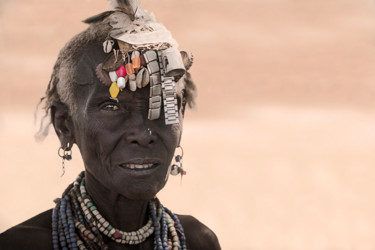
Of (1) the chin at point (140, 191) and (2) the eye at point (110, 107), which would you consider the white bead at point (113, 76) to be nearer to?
(2) the eye at point (110, 107)

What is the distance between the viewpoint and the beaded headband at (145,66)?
3699mm

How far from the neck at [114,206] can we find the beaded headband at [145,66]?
1.92 ft

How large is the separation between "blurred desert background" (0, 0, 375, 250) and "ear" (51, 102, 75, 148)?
6.88 meters

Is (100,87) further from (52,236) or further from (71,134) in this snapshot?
(52,236)

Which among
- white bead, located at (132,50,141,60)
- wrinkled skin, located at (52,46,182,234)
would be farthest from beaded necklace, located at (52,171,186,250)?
white bead, located at (132,50,141,60)

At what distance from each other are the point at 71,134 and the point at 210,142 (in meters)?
9.81

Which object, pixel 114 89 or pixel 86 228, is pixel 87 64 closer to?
pixel 114 89

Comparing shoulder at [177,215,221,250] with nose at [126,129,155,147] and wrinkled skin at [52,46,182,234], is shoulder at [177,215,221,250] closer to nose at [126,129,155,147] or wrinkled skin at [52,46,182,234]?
wrinkled skin at [52,46,182,234]

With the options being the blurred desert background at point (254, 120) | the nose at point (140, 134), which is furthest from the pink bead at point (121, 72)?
the blurred desert background at point (254, 120)

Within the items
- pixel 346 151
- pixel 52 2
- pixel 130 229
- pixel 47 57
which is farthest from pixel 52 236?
pixel 52 2

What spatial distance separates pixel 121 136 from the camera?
374 centimetres

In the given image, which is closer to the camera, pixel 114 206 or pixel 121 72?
pixel 121 72

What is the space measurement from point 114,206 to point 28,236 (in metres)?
0.54

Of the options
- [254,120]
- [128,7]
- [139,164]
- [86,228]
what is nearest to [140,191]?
[139,164]
